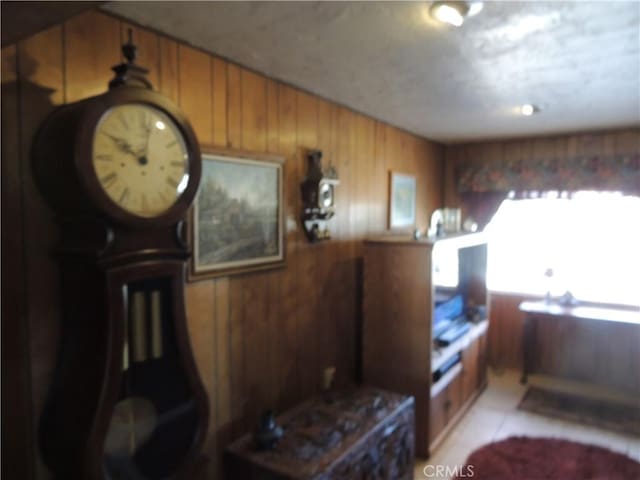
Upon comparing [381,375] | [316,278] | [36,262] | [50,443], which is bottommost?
[381,375]

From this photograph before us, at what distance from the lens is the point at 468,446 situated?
2.88 metres

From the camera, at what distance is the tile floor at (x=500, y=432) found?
109 inches

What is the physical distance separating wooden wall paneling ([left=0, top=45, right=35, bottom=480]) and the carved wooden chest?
0.85 m

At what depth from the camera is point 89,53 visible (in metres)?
1.48

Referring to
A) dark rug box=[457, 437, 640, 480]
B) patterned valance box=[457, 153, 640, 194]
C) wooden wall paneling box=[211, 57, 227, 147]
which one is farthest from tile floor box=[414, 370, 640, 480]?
wooden wall paneling box=[211, 57, 227, 147]

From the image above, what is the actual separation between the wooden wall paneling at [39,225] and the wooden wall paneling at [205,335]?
1.79ft

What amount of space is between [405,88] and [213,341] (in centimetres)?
171

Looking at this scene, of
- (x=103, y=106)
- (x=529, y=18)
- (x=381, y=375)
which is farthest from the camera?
(x=381, y=375)

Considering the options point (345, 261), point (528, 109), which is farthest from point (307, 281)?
point (528, 109)

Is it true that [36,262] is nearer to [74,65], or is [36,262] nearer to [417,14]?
[74,65]

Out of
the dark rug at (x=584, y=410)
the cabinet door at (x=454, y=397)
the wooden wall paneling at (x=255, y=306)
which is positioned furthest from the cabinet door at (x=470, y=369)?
the wooden wall paneling at (x=255, y=306)

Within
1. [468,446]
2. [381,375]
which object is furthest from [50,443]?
[468,446]

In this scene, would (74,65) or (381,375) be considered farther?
(381,375)

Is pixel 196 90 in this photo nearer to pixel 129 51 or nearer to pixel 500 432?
pixel 129 51
